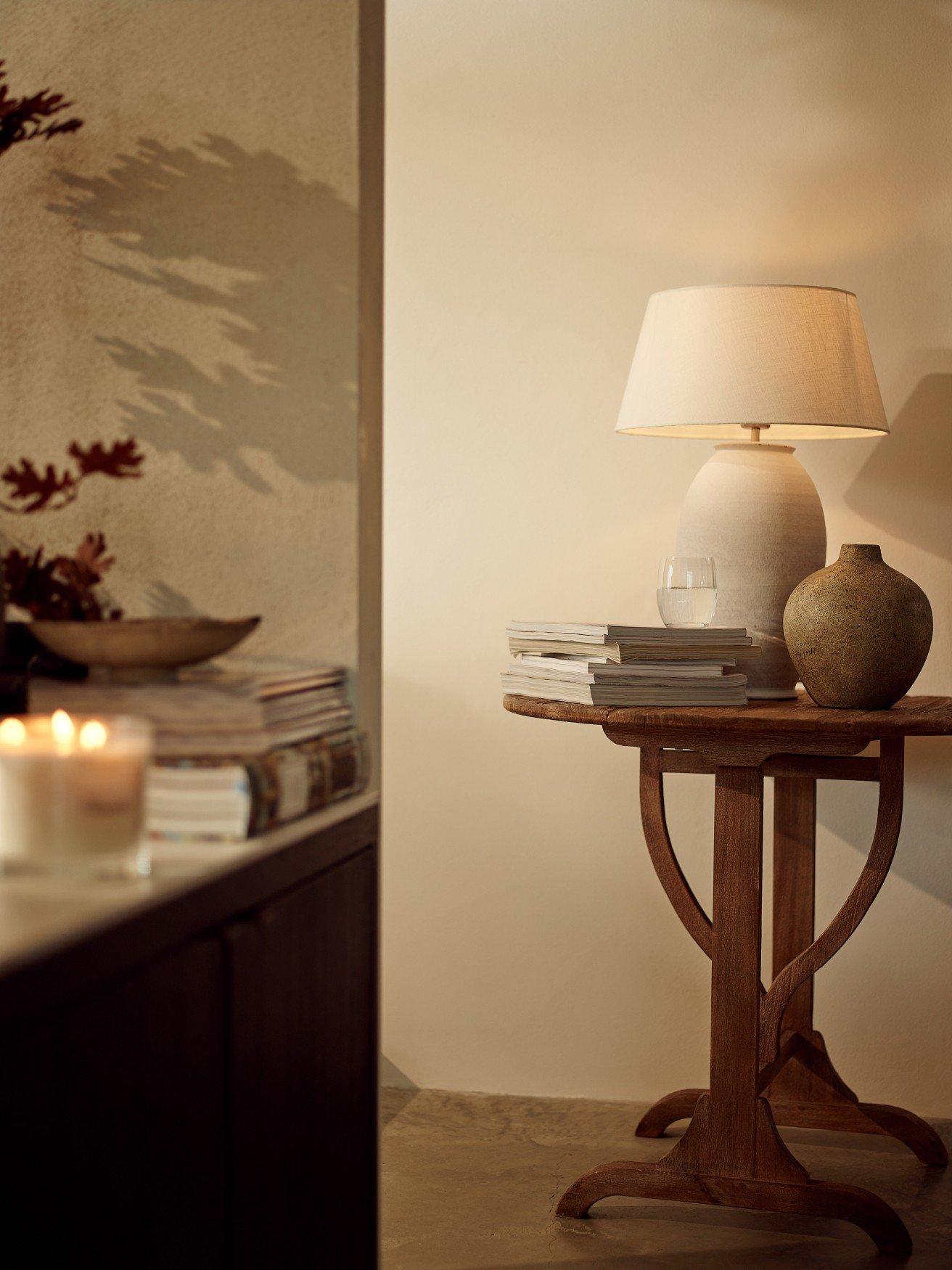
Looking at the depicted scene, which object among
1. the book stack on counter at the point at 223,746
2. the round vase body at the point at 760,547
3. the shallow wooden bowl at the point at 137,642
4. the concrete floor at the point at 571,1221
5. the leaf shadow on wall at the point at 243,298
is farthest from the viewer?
the round vase body at the point at 760,547

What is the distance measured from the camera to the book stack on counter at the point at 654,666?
1.85 metres

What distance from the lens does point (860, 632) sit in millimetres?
1833

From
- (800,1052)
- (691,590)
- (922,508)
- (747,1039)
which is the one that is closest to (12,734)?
(691,590)

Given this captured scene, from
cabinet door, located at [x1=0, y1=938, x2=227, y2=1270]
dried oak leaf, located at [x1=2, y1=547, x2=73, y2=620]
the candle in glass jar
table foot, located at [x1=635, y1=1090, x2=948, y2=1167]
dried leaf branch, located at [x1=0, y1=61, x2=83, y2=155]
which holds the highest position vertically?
dried leaf branch, located at [x1=0, y1=61, x2=83, y2=155]

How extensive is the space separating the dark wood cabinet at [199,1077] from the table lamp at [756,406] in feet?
3.24

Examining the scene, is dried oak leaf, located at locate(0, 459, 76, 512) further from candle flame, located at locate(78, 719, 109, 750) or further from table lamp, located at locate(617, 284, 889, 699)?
table lamp, located at locate(617, 284, 889, 699)

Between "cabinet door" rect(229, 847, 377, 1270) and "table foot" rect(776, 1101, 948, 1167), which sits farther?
"table foot" rect(776, 1101, 948, 1167)

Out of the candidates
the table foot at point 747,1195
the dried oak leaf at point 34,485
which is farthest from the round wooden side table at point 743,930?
the dried oak leaf at point 34,485

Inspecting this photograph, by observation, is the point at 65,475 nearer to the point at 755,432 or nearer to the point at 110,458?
the point at 110,458

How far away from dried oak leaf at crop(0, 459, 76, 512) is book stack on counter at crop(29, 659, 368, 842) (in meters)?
0.25

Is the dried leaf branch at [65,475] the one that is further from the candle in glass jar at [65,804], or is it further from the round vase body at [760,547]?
the round vase body at [760,547]

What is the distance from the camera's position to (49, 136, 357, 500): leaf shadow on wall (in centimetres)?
127

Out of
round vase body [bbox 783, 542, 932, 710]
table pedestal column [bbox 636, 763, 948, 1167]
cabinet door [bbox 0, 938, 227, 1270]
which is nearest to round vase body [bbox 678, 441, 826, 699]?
round vase body [bbox 783, 542, 932, 710]

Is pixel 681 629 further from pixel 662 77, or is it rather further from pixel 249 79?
pixel 662 77
